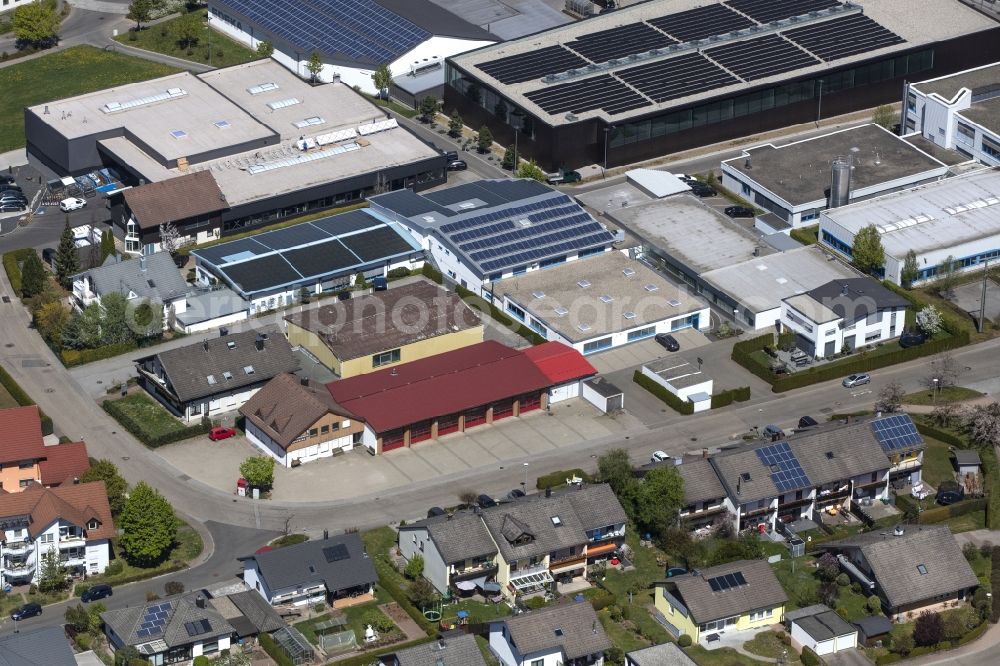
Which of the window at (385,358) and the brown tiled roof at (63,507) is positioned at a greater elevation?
the brown tiled roof at (63,507)

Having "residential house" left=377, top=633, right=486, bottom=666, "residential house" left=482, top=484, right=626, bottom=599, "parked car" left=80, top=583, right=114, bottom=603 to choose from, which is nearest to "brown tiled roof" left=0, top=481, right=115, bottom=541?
"parked car" left=80, top=583, right=114, bottom=603

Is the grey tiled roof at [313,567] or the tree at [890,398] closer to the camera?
the grey tiled roof at [313,567]

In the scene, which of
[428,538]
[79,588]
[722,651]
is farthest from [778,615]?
[79,588]

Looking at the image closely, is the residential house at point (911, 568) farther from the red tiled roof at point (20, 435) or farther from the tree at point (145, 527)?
the red tiled roof at point (20, 435)

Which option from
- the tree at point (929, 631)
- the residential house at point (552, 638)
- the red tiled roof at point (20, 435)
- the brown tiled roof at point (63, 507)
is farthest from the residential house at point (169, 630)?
the tree at point (929, 631)

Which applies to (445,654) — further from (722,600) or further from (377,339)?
(377,339)

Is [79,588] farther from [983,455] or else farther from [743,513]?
[983,455]
